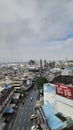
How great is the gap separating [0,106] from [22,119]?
26.1 feet

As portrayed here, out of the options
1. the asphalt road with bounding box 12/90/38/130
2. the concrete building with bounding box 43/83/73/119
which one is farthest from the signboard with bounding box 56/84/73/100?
the asphalt road with bounding box 12/90/38/130

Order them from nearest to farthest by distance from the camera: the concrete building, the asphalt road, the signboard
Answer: the signboard → the concrete building → the asphalt road

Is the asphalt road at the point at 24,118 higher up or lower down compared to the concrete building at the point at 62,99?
lower down

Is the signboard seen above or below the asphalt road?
above

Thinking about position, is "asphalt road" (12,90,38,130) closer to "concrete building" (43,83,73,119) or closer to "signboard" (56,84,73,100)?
"concrete building" (43,83,73,119)

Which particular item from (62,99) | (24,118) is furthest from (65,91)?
(24,118)

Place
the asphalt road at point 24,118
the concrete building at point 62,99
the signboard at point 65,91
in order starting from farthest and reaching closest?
the asphalt road at point 24,118, the concrete building at point 62,99, the signboard at point 65,91

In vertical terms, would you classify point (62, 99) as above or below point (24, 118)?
above

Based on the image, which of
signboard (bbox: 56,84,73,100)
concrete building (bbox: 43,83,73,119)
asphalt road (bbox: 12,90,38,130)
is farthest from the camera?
asphalt road (bbox: 12,90,38,130)

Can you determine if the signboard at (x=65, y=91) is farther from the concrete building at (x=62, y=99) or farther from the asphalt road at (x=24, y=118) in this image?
the asphalt road at (x=24, y=118)

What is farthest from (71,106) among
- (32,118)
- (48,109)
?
(32,118)

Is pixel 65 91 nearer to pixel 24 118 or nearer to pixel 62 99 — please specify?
pixel 62 99

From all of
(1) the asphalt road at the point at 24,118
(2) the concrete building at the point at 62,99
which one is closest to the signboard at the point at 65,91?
(2) the concrete building at the point at 62,99

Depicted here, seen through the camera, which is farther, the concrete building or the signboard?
the concrete building
